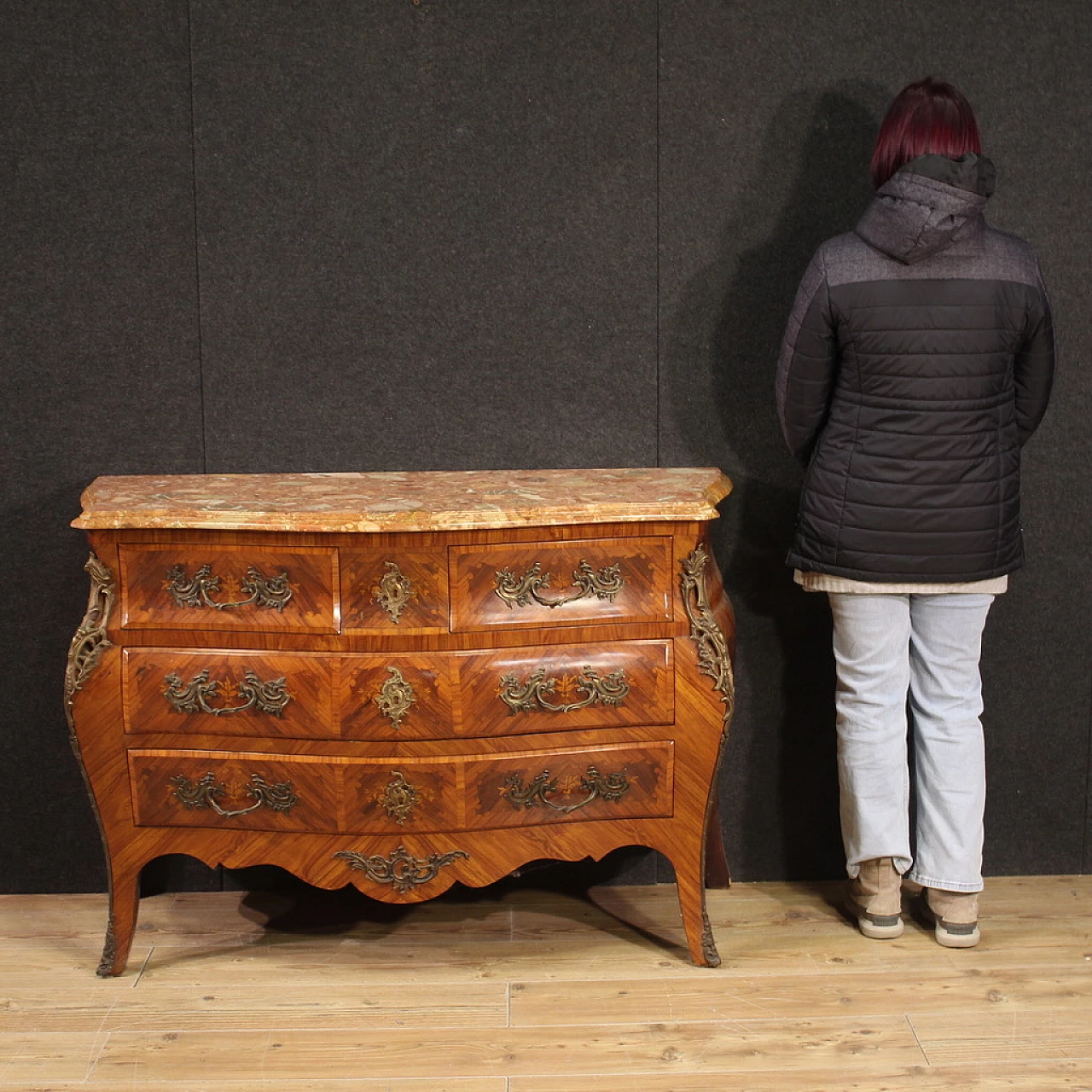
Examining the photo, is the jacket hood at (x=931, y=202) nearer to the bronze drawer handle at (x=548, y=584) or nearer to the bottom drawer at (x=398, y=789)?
the bronze drawer handle at (x=548, y=584)

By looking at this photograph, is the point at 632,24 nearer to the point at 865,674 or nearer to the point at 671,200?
the point at 671,200

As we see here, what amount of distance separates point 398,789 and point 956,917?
1279 millimetres

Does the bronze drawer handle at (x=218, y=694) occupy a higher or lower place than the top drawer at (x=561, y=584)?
lower

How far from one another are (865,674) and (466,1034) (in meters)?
1.13

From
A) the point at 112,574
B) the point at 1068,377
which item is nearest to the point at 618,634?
the point at 112,574

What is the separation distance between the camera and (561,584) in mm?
2631

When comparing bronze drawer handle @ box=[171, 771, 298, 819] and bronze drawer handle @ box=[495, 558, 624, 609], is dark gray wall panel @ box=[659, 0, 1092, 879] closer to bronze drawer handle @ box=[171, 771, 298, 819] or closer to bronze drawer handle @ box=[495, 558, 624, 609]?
bronze drawer handle @ box=[495, 558, 624, 609]

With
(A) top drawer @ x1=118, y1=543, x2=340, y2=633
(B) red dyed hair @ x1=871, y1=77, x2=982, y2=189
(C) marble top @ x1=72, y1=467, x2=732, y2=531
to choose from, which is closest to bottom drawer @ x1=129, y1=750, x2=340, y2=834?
(A) top drawer @ x1=118, y1=543, x2=340, y2=633

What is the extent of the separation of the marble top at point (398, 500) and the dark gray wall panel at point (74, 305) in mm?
196

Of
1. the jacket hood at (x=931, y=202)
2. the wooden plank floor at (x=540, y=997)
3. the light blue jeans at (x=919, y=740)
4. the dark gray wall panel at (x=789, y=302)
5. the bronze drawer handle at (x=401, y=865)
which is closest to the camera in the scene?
the wooden plank floor at (x=540, y=997)

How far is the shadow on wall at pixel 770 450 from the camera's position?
299 centimetres

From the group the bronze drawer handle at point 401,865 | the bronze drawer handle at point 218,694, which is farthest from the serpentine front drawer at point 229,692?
the bronze drawer handle at point 401,865

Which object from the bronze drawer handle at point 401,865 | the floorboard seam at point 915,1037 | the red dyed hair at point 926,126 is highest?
the red dyed hair at point 926,126

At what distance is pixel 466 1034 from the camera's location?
2582mm
